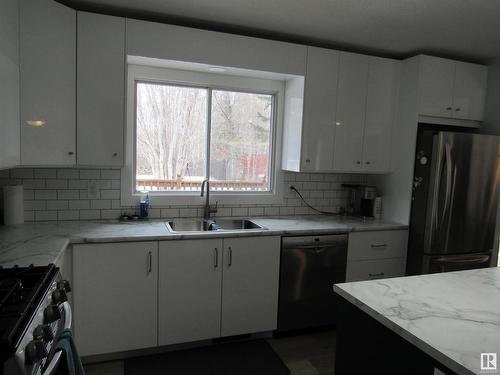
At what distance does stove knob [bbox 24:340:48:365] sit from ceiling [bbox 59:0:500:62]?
2116 millimetres

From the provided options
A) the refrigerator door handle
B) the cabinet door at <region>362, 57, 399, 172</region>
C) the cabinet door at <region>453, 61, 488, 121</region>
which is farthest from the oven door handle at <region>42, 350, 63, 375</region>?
the cabinet door at <region>453, 61, 488, 121</region>

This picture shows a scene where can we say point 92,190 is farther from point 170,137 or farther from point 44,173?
point 170,137

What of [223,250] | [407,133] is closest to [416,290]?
[223,250]

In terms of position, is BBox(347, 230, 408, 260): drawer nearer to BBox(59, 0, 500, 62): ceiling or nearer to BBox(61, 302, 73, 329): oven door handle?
BBox(59, 0, 500, 62): ceiling

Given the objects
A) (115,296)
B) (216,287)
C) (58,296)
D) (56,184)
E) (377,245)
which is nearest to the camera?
(58,296)

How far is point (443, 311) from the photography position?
1333mm

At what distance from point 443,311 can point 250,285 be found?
1.58m

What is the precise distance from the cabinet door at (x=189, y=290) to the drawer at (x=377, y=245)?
1.15 m

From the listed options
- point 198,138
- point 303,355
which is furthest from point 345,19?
point 303,355

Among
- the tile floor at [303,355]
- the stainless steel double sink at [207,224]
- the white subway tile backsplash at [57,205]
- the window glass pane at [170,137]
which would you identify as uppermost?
the window glass pane at [170,137]

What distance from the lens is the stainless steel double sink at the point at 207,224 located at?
2950mm

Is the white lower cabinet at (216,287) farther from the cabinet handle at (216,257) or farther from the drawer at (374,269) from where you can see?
the drawer at (374,269)

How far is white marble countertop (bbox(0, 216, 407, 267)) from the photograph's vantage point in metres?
1.94

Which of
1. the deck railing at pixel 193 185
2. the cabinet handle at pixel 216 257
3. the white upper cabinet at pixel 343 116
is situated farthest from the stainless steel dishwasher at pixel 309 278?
the deck railing at pixel 193 185
